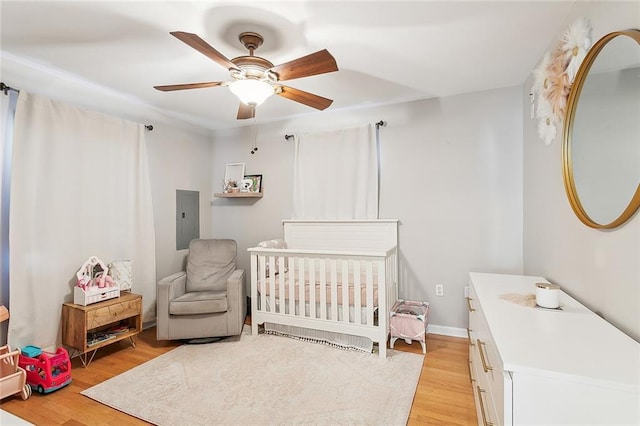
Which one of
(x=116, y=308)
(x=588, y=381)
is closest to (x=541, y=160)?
(x=588, y=381)

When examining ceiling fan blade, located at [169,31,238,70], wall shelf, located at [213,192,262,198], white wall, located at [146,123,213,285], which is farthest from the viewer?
wall shelf, located at [213,192,262,198]

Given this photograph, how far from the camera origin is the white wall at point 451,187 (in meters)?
2.81

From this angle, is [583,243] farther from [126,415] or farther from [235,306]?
[126,415]

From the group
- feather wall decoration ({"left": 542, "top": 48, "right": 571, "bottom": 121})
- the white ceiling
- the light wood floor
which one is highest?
the white ceiling

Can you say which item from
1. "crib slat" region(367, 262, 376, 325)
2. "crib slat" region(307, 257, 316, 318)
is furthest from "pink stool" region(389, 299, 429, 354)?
"crib slat" region(307, 257, 316, 318)

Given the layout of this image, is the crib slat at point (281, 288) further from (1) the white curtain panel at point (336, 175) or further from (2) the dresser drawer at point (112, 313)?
(2) the dresser drawer at point (112, 313)

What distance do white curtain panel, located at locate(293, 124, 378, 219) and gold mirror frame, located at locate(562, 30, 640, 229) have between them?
71.7 inches

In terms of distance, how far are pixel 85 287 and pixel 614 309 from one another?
3417 mm

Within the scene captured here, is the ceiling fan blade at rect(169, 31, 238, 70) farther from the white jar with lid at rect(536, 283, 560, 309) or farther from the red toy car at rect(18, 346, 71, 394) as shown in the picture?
the red toy car at rect(18, 346, 71, 394)

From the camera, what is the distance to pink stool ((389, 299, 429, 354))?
8.59 feet

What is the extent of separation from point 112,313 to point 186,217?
5.03ft

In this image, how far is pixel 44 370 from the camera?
2049mm

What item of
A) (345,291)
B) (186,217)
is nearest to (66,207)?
(186,217)

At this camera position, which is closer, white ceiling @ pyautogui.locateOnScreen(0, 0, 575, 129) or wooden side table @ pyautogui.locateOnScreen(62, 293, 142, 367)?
white ceiling @ pyautogui.locateOnScreen(0, 0, 575, 129)
